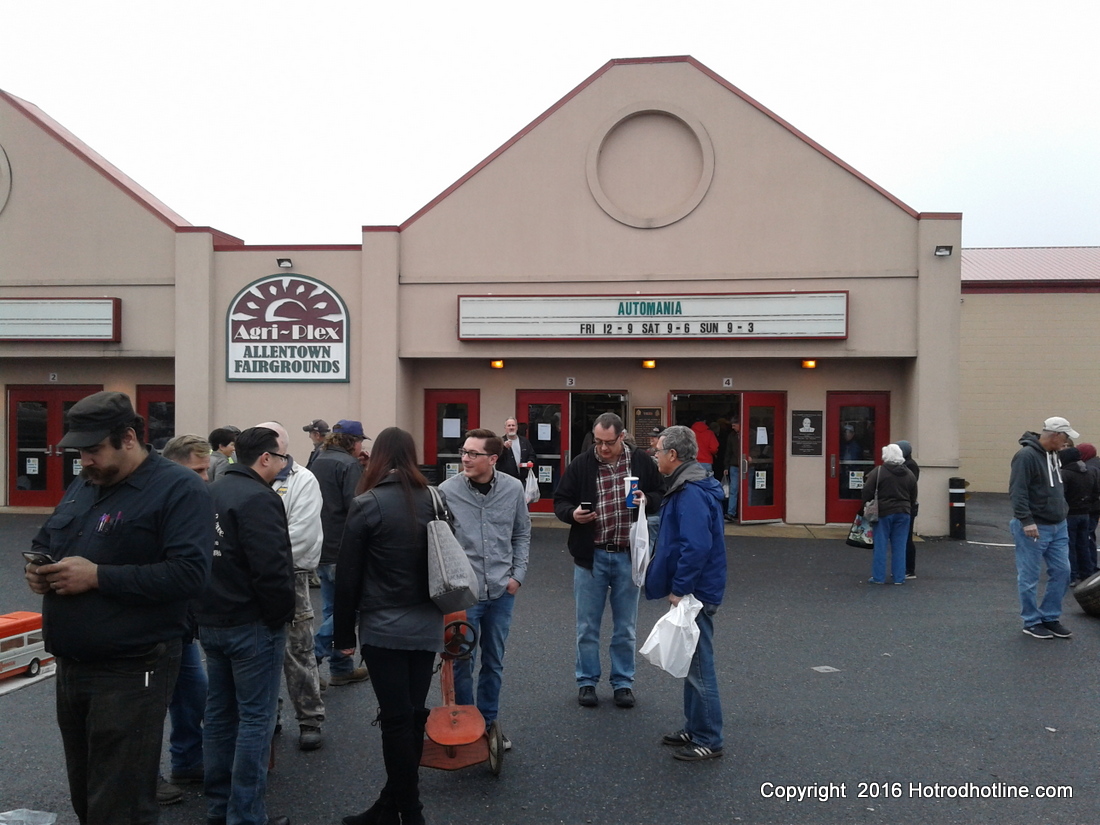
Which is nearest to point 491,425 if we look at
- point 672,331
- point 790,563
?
point 672,331

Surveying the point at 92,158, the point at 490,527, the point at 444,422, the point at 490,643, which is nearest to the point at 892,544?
the point at 490,643

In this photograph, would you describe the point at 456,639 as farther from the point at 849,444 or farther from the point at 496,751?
the point at 849,444

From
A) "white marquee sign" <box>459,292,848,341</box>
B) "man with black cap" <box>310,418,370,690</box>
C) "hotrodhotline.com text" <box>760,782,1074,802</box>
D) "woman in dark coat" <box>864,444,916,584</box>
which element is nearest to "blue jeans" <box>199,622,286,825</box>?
"man with black cap" <box>310,418,370,690</box>

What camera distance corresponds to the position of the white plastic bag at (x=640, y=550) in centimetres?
584

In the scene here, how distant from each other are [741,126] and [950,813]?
38.0ft

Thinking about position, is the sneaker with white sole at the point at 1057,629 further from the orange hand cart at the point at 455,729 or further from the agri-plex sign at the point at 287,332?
the agri-plex sign at the point at 287,332

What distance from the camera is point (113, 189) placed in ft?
49.2

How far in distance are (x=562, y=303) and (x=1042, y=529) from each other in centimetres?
805

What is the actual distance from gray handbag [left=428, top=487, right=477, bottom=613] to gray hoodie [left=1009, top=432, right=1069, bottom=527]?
5748mm

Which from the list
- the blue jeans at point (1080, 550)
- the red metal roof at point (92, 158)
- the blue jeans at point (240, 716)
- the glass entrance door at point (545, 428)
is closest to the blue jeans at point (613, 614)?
the blue jeans at point (240, 716)

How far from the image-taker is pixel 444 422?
15344mm

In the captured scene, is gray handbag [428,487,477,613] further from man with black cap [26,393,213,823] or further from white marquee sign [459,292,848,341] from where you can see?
white marquee sign [459,292,848,341]

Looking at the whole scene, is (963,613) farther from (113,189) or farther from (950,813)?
(113,189)

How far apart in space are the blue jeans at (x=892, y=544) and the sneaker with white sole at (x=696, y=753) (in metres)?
6.01
